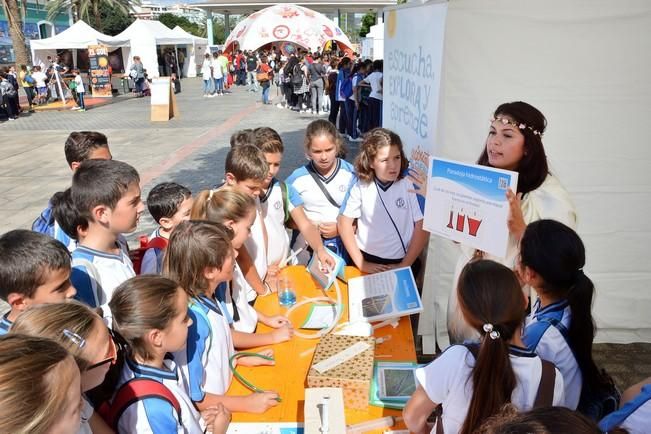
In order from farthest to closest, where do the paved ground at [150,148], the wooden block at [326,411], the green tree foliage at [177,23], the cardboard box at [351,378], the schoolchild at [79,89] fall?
the green tree foliage at [177,23] < the schoolchild at [79,89] < the paved ground at [150,148] < the cardboard box at [351,378] < the wooden block at [326,411]

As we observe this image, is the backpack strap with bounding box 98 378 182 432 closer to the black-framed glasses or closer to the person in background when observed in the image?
the black-framed glasses

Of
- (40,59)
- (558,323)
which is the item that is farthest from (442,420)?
(40,59)

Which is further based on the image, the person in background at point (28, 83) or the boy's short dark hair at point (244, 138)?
the person in background at point (28, 83)

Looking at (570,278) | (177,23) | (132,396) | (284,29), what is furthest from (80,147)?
(177,23)

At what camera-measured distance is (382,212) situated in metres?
3.03

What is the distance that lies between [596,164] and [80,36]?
21639mm

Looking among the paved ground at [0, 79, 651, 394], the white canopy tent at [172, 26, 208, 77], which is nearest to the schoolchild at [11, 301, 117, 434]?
the paved ground at [0, 79, 651, 394]

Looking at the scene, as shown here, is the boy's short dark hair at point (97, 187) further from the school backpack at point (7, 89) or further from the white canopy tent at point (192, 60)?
the white canopy tent at point (192, 60)

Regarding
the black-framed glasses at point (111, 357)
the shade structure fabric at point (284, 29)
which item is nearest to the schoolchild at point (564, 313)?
the black-framed glasses at point (111, 357)

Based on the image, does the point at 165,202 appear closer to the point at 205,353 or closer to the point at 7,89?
the point at 205,353

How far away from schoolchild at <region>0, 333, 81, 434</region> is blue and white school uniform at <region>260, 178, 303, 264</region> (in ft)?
5.93

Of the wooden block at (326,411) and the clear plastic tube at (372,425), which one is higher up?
the wooden block at (326,411)

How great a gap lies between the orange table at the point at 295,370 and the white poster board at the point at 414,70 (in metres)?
1.15

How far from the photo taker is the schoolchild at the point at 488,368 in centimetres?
140
